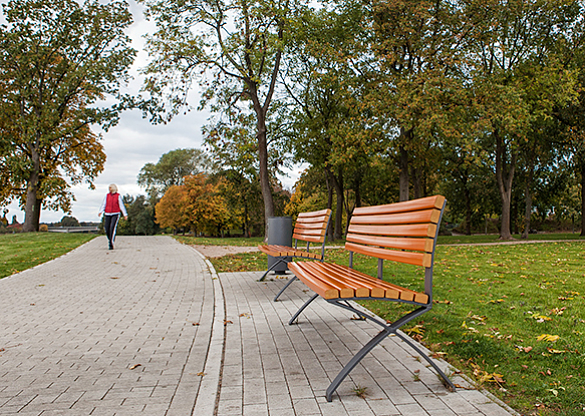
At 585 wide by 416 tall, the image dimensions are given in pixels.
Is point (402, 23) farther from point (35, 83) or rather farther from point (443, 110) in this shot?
point (35, 83)

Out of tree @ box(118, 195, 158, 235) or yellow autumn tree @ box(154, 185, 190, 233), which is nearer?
yellow autumn tree @ box(154, 185, 190, 233)

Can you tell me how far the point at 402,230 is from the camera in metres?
3.58

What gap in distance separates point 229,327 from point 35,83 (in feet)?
81.9

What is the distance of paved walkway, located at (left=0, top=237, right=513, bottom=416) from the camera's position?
111 inches

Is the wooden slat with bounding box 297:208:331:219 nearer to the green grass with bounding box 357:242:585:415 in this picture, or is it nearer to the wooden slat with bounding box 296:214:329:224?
the wooden slat with bounding box 296:214:329:224

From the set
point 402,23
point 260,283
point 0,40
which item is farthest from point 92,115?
point 260,283

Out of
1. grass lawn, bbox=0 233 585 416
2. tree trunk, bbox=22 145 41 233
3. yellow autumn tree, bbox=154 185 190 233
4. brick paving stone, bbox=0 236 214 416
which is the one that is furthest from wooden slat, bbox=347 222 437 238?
yellow autumn tree, bbox=154 185 190 233

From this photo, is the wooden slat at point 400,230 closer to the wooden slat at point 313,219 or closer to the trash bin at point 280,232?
the wooden slat at point 313,219

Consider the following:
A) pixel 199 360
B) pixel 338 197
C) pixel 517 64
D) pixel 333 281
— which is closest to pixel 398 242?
→ pixel 333 281

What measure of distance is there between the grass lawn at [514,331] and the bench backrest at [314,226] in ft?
3.70

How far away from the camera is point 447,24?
64.2 feet

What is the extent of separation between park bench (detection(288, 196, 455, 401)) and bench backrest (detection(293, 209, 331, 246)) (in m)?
1.35

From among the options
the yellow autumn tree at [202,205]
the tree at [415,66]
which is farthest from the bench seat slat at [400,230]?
the yellow autumn tree at [202,205]

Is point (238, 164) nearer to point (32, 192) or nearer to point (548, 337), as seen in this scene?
point (32, 192)
